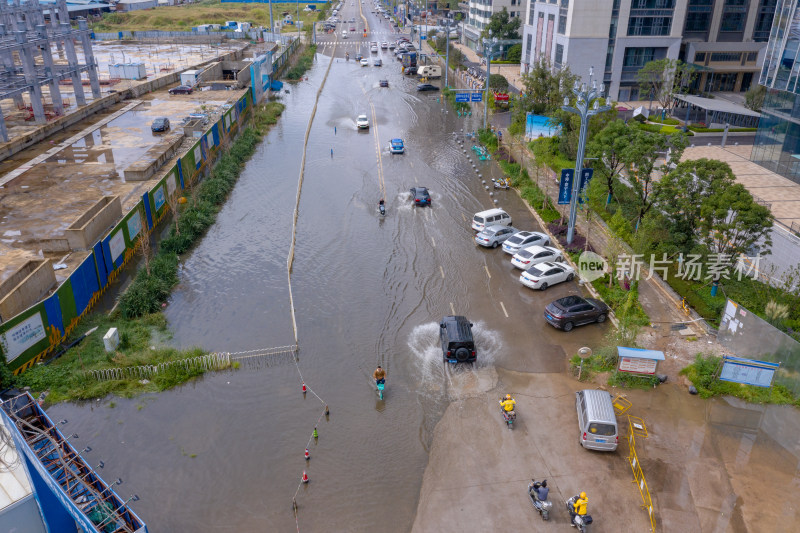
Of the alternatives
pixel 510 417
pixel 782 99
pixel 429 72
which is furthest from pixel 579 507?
pixel 429 72

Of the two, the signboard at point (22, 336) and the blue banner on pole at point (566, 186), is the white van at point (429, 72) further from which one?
the signboard at point (22, 336)

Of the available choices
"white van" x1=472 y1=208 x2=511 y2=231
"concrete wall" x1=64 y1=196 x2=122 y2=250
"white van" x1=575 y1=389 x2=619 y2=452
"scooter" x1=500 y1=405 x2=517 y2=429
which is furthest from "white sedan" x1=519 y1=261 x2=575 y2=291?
"concrete wall" x1=64 y1=196 x2=122 y2=250

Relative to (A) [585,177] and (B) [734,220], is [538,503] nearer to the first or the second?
(B) [734,220]

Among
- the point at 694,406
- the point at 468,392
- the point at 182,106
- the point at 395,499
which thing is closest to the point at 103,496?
the point at 395,499

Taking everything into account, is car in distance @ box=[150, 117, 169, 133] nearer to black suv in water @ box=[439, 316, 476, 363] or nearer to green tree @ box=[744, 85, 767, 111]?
black suv in water @ box=[439, 316, 476, 363]

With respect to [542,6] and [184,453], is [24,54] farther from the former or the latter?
[542,6]

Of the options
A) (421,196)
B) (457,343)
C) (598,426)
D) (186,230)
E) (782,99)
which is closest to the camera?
(598,426)
